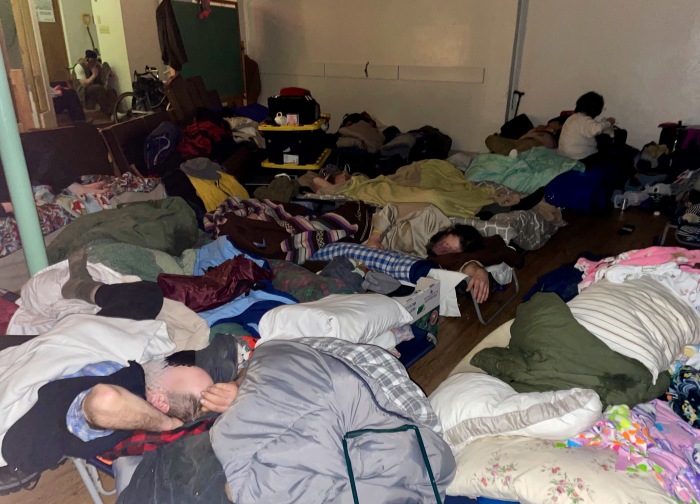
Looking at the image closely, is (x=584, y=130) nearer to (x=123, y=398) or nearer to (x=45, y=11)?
(x=123, y=398)

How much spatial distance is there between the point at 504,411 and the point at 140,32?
5760 mm

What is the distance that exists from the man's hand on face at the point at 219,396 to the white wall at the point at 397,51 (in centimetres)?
544

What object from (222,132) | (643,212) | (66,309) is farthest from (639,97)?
(66,309)

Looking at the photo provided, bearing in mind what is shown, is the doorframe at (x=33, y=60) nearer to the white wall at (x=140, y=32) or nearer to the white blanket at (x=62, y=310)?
the white wall at (x=140, y=32)

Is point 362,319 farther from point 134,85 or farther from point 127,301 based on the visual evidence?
point 134,85

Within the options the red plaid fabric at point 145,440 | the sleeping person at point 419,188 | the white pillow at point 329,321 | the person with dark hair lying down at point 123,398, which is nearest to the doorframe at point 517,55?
the sleeping person at point 419,188

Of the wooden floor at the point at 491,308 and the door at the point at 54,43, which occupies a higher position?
the door at the point at 54,43

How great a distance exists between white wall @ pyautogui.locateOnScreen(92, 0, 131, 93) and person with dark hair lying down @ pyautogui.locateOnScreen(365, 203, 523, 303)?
13.1 ft

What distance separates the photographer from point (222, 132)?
4871 mm

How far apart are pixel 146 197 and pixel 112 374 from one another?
8.08 ft

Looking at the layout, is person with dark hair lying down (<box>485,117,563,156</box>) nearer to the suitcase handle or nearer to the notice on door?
the suitcase handle

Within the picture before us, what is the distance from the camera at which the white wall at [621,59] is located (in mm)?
5250

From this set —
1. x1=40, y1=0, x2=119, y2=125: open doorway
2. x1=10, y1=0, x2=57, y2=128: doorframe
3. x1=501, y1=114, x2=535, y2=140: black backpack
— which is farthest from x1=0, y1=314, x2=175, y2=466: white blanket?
x1=501, y1=114, x2=535, y2=140: black backpack

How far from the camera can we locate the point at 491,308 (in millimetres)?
3088
